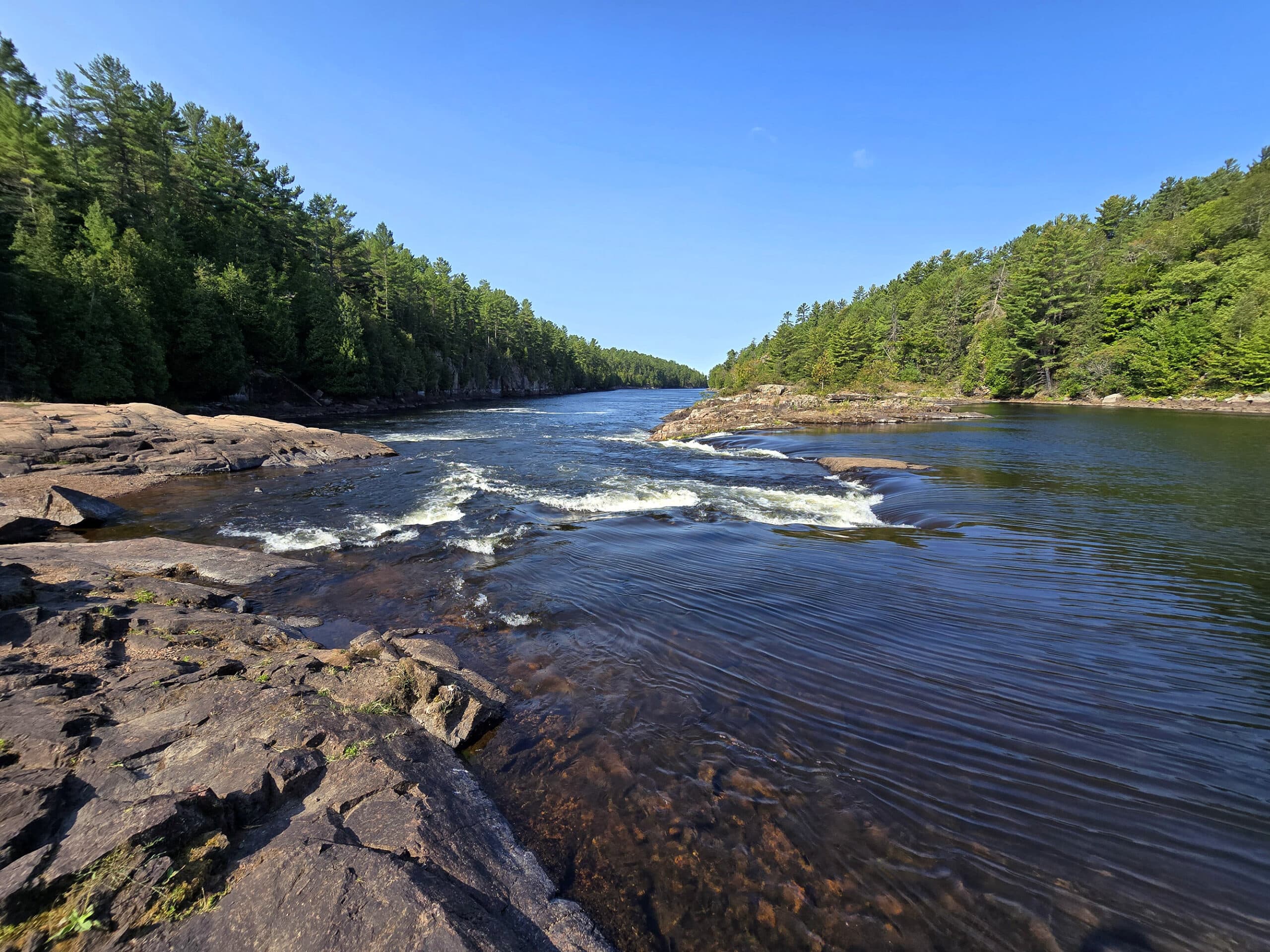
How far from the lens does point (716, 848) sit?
4004mm

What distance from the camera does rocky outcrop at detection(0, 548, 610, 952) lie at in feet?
8.21

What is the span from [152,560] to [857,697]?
41.0 ft

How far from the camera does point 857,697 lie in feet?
19.3

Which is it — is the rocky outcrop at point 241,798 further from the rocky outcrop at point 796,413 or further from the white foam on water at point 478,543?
the rocky outcrop at point 796,413

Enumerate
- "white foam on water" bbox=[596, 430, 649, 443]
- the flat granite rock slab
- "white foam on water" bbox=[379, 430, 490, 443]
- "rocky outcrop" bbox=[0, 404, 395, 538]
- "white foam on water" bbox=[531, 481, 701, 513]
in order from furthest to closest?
"white foam on water" bbox=[596, 430, 649, 443] < "white foam on water" bbox=[379, 430, 490, 443] < "white foam on water" bbox=[531, 481, 701, 513] < "rocky outcrop" bbox=[0, 404, 395, 538] < the flat granite rock slab

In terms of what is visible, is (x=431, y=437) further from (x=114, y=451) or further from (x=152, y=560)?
(x=152, y=560)

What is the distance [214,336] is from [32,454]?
29769mm

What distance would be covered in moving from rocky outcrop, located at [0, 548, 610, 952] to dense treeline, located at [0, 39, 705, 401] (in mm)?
34774

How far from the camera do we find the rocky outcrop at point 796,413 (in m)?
42.9

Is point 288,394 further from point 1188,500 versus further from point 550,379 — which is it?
point 550,379

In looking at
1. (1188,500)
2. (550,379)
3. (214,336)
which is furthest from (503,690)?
(550,379)

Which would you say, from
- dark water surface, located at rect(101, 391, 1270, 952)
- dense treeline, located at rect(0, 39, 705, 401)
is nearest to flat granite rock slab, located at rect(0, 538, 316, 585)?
dark water surface, located at rect(101, 391, 1270, 952)

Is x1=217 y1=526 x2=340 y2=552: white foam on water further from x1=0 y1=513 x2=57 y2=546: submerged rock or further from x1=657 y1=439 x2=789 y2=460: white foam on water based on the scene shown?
x1=657 y1=439 x2=789 y2=460: white foam on water

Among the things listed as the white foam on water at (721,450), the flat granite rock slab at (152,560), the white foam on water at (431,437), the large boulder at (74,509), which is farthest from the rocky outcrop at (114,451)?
the white foam on water at (721,450)
